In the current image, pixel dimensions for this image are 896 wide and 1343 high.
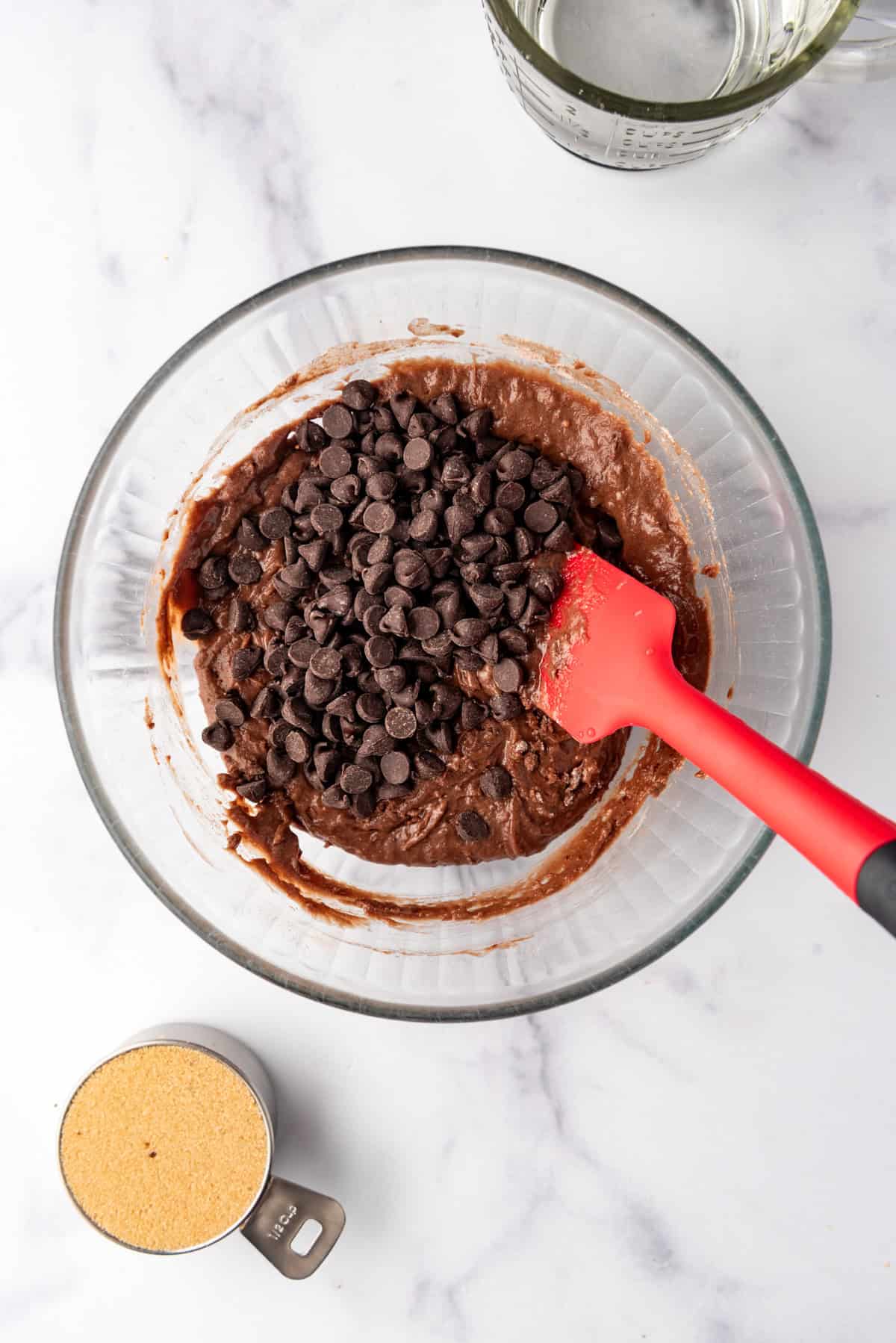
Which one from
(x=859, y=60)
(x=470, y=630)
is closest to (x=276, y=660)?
(x=470, y=630)

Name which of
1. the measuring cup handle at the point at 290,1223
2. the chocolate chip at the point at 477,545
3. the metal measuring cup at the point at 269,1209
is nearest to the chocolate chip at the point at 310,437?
the chocolate chip at the point at 477,545

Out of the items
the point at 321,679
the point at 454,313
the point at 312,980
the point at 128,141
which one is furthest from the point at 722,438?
the point at 128,141

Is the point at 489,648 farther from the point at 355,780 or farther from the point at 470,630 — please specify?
the point at 355,780

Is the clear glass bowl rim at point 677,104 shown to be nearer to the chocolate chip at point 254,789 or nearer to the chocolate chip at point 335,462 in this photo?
the chocolate chip at point 335,462

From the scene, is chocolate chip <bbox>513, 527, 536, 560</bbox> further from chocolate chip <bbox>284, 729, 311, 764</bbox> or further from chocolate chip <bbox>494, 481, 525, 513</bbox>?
chocolate chip <bbox>284, 729, 311, 764</bbox>

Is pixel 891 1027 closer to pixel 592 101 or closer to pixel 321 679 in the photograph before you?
pixel 321 679
